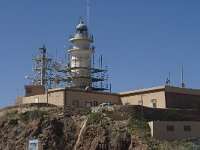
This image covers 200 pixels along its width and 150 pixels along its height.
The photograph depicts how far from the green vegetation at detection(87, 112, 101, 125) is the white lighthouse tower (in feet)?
60.6

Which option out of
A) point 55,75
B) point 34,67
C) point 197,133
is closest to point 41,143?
point 197,133

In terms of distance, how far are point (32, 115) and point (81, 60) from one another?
16655mm

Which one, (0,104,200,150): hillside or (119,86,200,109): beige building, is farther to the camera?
(119,86,200,109): beige building

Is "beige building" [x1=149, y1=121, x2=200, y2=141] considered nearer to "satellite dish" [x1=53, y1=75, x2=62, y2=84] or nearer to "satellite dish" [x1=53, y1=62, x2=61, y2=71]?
"satellite dish" [x1=53, y1=75, x2=62, y2=84]

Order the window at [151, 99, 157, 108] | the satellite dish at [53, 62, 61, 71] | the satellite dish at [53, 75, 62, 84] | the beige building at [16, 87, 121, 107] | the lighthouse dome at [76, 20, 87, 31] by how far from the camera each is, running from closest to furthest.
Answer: the window at [151, 99, 157, 108] → the beige building at [16, 87, 121, 107] → the lighthouse dome at [76, 20, 87, 31] → the satellite dish at [53, 75, 62, 84] → the satellite dish at [53, 62, 61, 71]

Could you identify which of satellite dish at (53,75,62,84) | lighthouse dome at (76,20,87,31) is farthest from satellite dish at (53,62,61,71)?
lighthouse dome at (76,20,87,31)

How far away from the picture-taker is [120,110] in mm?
55219

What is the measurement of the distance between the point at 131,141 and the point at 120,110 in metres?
5.96

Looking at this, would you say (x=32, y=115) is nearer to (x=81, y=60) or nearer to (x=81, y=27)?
(x=81, y=60)

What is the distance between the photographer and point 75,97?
208ft

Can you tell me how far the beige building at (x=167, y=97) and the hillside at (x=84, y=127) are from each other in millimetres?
3839

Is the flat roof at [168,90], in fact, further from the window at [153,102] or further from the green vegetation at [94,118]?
the green vegetation at [94,118]

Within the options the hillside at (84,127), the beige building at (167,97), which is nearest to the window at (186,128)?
the hillside at (84,127)

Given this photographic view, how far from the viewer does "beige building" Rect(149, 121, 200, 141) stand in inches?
2004
